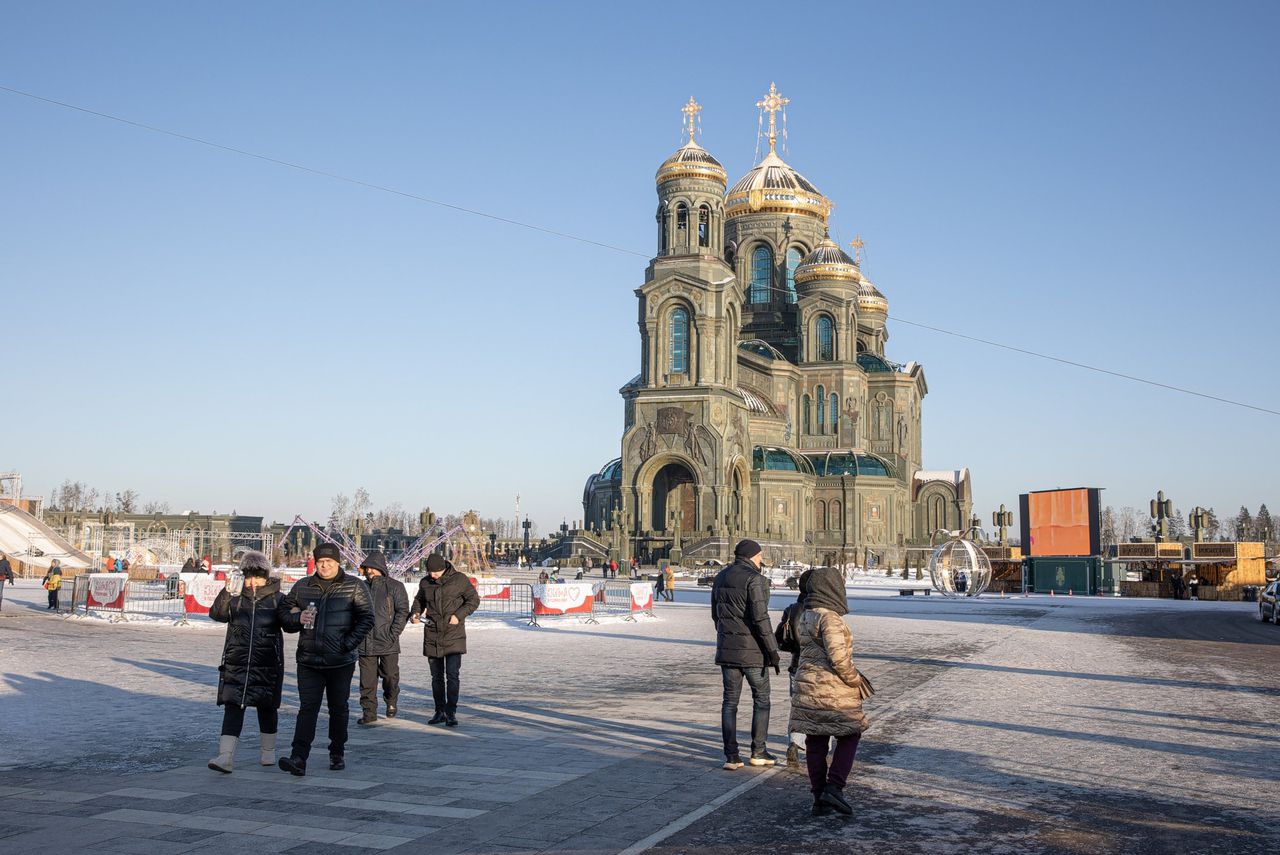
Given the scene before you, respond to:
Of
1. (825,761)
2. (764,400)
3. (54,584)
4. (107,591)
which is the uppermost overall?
(764,400)

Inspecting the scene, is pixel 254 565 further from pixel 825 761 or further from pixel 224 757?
pixel 825 761

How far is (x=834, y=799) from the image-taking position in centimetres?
804

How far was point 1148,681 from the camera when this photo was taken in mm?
16797

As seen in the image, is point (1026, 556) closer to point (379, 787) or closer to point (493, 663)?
point (493, 663)

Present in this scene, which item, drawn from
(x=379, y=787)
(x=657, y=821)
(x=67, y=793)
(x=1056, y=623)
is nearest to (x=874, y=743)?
(x=657, y=821)

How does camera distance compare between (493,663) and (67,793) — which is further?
(493,663)

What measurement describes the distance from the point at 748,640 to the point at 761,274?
85.9 metres

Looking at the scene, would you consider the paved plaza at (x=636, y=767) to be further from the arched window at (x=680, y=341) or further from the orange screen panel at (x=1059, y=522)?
the arched window at (x=680, y=341)

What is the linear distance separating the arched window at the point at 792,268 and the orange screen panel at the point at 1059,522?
118 feet

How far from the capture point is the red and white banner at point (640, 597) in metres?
31.9

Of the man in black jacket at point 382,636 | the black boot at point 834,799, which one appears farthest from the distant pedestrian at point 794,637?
the man in black jacket at point 382,636

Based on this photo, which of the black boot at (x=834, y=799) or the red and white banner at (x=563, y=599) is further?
the red and white banner at (x=563, y=599)

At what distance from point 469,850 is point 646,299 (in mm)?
69186

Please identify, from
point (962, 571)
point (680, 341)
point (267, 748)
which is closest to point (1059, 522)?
point (962, 571)
